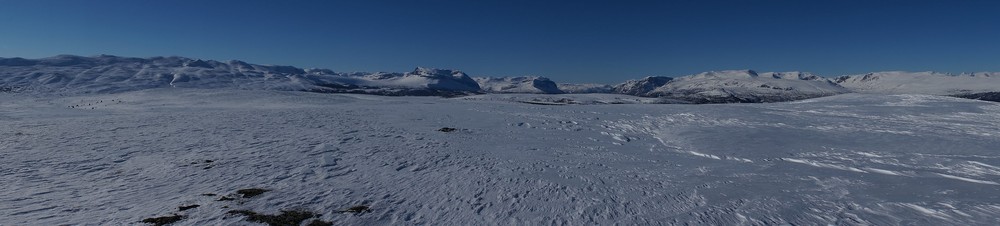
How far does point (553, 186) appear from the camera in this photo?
15.8m

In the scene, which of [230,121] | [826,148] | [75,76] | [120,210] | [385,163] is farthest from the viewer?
[75,76]

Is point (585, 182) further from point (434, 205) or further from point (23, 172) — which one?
point (23, 172)

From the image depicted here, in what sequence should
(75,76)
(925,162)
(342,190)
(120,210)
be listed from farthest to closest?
(75,76) → (925,162) → (342,190) → (120,210)

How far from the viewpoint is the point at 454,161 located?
65.5ft

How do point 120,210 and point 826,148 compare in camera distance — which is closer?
point 120,210

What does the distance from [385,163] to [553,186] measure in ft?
24.3

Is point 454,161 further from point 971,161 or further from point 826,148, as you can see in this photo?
point 971,161

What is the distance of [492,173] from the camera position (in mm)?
17656

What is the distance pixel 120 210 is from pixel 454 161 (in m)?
11.1

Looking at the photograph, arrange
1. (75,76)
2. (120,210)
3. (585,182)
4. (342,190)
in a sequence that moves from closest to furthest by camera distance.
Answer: (120,210) < (342,190) < (585,182) < (75,76)

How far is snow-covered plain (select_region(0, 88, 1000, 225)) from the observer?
1288 centimetres

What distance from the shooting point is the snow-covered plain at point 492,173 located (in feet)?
42.2

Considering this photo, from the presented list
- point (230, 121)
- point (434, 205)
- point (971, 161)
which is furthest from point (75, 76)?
point (971, 161)

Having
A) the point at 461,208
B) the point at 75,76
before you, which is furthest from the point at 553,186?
the point at 75,76
